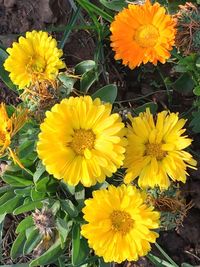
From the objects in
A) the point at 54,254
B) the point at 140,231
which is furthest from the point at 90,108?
the point at 54,254

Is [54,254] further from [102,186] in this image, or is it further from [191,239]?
[191,239]

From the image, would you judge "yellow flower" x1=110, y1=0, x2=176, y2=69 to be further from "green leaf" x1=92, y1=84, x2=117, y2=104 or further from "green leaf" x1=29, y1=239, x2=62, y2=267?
"green leaf" x1=29, y1=239, x2=62, y2=267

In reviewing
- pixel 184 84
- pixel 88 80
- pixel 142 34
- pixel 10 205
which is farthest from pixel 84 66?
pixel 10 205

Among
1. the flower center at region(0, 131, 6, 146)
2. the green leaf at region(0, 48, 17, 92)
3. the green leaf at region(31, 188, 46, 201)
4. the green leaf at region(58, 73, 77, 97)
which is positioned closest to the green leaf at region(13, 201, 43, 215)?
the green leaf at region(31, 188, 46, 201)

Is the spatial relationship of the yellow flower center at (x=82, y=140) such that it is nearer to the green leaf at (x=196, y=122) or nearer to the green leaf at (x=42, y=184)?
the green leaf at (x=42, y=184)

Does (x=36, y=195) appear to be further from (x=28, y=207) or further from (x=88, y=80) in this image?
(x=88, y=80)

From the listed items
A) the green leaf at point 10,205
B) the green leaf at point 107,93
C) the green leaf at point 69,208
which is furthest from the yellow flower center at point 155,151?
the green leaf at point 10,205

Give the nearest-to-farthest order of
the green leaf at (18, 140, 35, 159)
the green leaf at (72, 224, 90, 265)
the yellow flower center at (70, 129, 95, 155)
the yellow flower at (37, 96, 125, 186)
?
the yellow flower at (37, 96, 125, 186), the yellow flower center at (70, 129, 95, 155), the green leaf at (18, 140, 35, 159), the green leaf at (72, 224, 90, 265)
